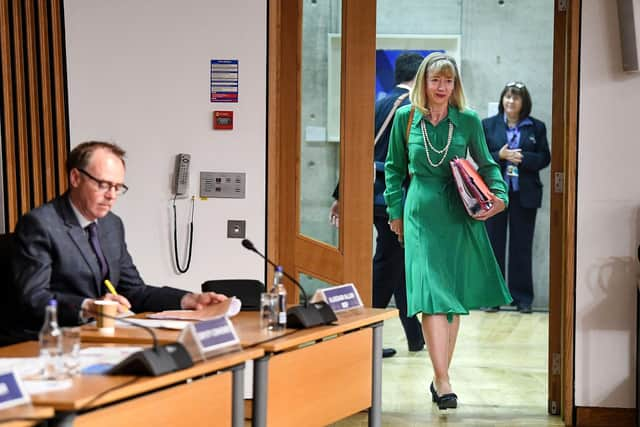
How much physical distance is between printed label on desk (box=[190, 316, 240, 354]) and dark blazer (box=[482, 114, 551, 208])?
6.51 m

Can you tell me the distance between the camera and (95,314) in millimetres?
3502

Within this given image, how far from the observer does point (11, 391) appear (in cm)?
244

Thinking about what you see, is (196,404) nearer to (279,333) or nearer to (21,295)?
(279,333)

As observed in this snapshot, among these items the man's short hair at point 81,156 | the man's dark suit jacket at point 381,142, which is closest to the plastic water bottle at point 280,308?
the man's short hair at point 81,156

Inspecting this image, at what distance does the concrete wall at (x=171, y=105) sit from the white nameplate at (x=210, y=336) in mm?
Answer: 2575

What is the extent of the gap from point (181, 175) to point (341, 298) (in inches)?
74.7

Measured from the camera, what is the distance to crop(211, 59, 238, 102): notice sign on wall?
A: 228 inches

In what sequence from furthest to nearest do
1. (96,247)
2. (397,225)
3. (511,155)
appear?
(511,155)
(397,225)
(96,247)

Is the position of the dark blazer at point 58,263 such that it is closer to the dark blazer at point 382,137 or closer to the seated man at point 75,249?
the seated man at point 75,249

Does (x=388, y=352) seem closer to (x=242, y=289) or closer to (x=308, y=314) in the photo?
(x=242, y=289)

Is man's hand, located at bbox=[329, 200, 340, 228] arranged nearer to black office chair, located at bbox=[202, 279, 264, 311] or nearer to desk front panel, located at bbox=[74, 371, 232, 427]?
black office chair, located at bbox=[202, 279, 264, 311]

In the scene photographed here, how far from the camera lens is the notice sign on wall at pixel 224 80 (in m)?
5.78

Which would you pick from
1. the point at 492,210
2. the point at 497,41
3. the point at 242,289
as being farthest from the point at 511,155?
the point at 242,289

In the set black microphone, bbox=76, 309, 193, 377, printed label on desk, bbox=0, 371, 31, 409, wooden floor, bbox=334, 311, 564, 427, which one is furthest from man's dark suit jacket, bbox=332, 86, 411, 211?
printed label on desk, bbox=0, 371, 31, 409
